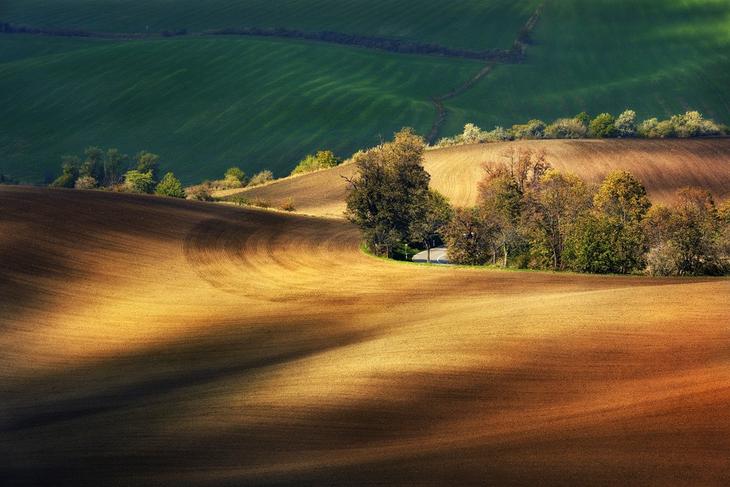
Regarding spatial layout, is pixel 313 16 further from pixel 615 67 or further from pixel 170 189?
pixel 170 189

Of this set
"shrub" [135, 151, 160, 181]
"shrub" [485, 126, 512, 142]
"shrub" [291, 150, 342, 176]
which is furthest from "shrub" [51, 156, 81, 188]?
"shrub" [485, 126, 512, 142]

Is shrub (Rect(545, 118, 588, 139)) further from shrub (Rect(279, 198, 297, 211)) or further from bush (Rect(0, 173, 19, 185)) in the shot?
bush (Rect(0, 173, 19, 185))

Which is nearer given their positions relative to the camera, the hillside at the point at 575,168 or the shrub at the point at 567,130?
the hillside at the point at 575,168

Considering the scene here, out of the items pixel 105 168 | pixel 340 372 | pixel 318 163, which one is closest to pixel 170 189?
pixel 318 163

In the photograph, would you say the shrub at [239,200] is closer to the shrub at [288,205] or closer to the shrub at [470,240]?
the shrub at [288,205]

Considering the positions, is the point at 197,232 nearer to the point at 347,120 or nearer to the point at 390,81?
the point at 347,120

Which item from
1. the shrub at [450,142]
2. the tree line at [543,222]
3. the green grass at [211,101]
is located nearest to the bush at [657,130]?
the shrub at [450,142]
